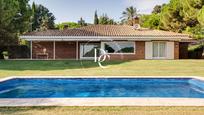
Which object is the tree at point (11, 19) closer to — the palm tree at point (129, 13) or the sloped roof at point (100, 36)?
the sloped roof at point (100, 36)

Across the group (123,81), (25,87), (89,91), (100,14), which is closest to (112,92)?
(89,91)

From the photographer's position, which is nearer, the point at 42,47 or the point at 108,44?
the point at 108,44

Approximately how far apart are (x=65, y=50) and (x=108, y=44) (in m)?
4.92

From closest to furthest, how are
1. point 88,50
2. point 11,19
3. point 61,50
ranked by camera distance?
point 88,50
point 61,50
point 11,19

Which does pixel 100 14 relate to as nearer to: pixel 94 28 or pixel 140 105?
pixel 94 28

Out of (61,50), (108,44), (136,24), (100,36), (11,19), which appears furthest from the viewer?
(136,24)

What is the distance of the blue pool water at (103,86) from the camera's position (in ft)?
53.3

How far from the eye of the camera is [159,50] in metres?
37.8

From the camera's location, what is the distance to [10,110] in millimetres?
9445

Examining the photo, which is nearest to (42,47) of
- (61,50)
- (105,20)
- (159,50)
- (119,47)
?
(61,50)

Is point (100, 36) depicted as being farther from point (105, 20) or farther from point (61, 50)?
point (105, 20)

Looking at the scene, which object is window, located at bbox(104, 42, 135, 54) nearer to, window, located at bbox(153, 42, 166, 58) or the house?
the house

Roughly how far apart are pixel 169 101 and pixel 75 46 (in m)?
28.2

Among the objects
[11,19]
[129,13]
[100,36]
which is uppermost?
[129,13]
